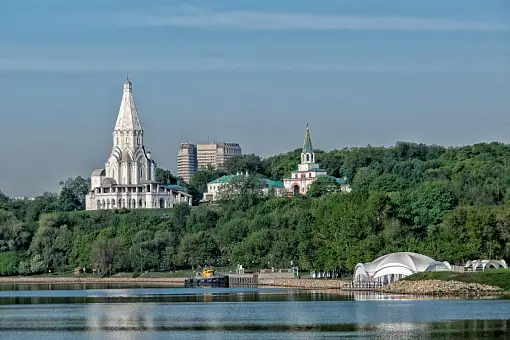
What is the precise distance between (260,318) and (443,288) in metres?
21.2

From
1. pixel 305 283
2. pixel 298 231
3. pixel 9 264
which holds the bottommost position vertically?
pixel 305 283

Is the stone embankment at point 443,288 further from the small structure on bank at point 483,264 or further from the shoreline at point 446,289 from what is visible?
the small structure on bank at point 483,264

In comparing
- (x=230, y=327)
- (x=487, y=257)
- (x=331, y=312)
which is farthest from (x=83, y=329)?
(x=487, y=257)

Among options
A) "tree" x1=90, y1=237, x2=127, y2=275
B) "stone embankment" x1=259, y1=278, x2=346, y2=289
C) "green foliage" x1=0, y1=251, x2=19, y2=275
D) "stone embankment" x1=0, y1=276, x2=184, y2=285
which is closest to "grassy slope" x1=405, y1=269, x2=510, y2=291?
"stone embankment" x1=259, y1=278, x2=346, y2=289

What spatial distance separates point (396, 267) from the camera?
355 feet

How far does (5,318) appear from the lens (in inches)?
3371

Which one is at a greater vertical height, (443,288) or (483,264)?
(483,264)

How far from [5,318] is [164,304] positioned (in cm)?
1499

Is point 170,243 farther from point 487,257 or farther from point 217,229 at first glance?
point 487,257

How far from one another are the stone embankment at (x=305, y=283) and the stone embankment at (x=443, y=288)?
46.8ft

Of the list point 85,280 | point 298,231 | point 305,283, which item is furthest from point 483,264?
point 85,280

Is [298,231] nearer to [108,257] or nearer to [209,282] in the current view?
[209,282]

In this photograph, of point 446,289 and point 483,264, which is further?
point 483,264

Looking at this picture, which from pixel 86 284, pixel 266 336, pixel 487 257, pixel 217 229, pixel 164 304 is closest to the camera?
pixel 266 336
